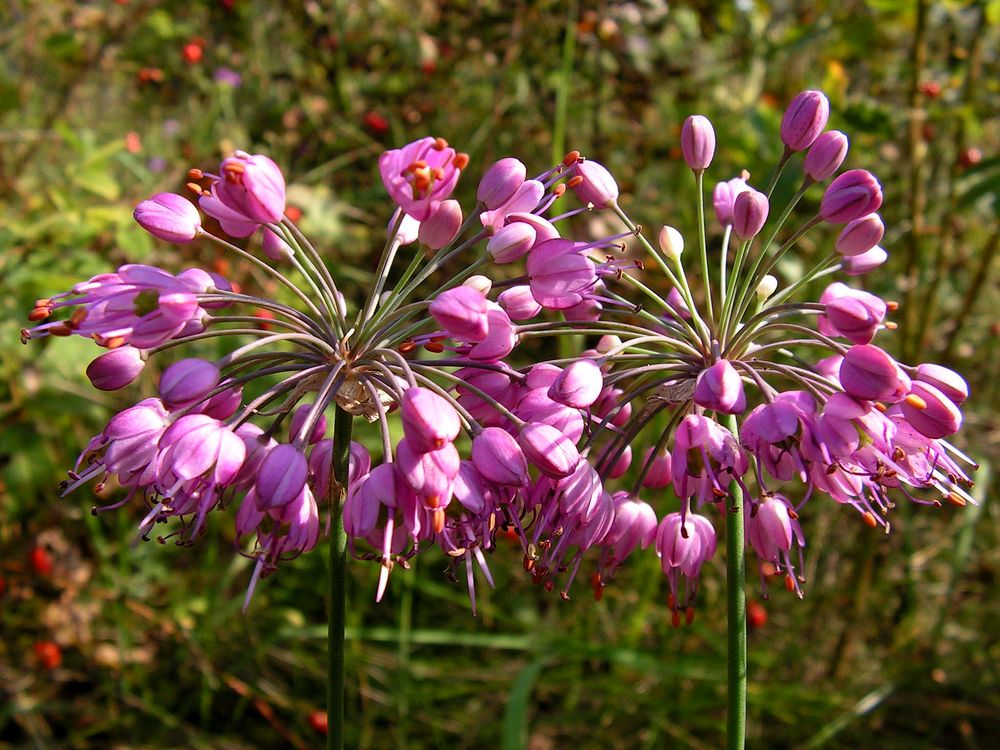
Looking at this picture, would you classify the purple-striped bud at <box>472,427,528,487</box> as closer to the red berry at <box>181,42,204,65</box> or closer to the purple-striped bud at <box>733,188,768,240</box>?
the purple-striped bud at <box>733,188,768,240</box>

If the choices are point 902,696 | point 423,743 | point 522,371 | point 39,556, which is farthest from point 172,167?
point 902,696

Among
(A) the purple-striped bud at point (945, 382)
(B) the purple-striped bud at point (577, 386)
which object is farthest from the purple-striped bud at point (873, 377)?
(B) the purple-striped bud at point (577, 386)

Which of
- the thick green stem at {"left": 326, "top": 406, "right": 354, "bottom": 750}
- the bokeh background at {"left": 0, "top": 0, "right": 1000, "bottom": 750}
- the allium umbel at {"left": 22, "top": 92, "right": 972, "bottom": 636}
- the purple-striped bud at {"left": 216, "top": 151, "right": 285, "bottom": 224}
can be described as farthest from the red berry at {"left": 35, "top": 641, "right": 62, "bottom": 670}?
the purple-striped bud at {"left": 216, "top": 151, "right": 285, "bottom": 224}

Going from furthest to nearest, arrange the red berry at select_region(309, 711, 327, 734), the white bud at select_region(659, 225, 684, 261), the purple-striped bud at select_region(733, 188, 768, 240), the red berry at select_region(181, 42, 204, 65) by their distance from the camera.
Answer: the red berry at select_region(181, 42, 204, 65), the red berry at select_region(309, 711, 327, 734), the white bud at select_region(659, 225, 684, 261), the purple-striped bud at select_region(733, 188, 768, 240)

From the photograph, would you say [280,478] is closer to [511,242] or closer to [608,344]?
[511,242]

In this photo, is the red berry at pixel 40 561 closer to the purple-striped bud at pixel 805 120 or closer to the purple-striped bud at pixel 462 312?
the purple-striped bud at pixel 462 312

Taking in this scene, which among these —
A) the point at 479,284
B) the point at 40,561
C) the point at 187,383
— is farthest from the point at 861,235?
the point at 40,561
